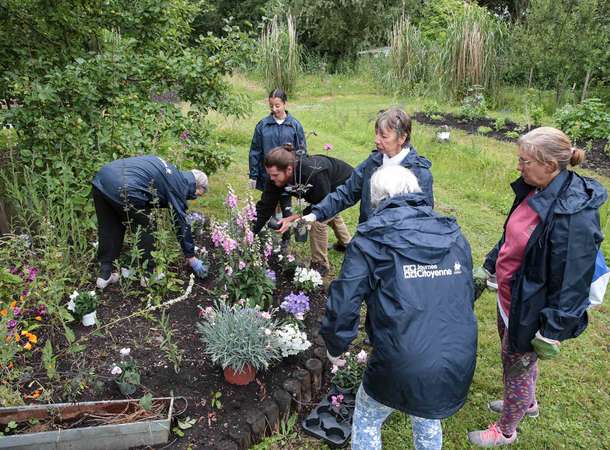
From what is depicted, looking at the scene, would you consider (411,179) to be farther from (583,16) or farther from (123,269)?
(583,16)

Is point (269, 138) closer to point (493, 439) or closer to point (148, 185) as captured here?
point (148, 185)

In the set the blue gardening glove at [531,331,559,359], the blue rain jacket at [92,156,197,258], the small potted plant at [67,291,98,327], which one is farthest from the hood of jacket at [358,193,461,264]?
the small potted plant at [67,291,98,327]

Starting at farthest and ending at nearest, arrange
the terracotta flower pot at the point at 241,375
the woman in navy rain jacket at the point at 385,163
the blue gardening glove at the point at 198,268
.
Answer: the blue gardening glove at the point at 198,268
the woman in navy rain jacket at the point at 385,163
the terracotta flower pot at the point at 241,375

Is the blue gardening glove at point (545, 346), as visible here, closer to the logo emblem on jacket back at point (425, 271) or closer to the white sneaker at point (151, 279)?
the logo emblem on jacket back at point (425, 271)

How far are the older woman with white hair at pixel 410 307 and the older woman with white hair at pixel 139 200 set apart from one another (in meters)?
1.89

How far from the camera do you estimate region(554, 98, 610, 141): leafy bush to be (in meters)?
8.15

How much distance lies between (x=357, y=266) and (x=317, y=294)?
1.85 metres

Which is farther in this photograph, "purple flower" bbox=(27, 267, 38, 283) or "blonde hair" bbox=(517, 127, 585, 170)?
"purple flower" bbox=(27, 267, 38, 283)

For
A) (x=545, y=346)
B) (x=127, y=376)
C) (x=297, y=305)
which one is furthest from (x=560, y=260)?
(x=127, y=376)

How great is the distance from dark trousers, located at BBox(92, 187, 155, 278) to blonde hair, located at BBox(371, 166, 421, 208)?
199 cm

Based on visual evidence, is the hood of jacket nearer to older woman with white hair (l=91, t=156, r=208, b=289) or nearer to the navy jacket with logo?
the navy jacket with logo

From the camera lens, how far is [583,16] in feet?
31.0

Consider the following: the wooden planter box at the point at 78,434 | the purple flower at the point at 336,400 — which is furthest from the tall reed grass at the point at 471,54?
the wooden planter box at the point at 78,434

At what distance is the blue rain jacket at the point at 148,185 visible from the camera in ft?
10.8
